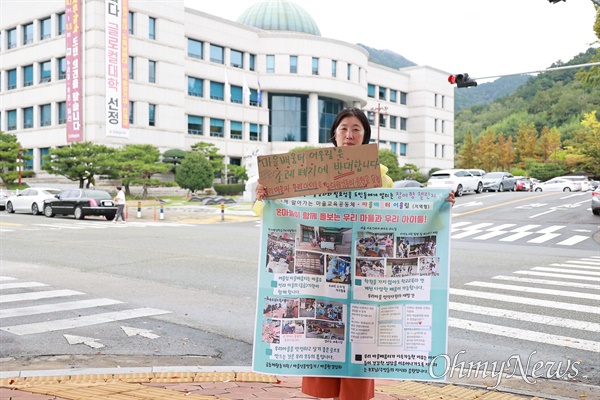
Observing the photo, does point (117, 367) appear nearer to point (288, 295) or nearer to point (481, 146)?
point (288, 295)

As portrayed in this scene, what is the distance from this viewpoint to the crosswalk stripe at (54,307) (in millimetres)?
7559

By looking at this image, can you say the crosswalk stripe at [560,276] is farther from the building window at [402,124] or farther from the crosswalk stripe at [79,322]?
the building window at [402,124]

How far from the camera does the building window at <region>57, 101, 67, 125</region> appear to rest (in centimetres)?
5119

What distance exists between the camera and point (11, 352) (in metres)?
5.82

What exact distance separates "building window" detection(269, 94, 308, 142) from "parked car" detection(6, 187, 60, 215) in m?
36.7

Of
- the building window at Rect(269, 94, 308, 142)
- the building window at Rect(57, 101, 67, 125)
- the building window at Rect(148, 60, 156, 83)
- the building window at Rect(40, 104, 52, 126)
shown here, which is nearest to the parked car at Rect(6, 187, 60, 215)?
the building window at Rect(57, 101, 67, 125)

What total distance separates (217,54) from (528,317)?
56.6 m

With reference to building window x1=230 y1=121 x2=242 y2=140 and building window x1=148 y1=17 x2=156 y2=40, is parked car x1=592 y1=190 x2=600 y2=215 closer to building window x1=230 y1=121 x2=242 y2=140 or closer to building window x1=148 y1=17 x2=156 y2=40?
building window x1=148 y1=17 x2=156 y2=40

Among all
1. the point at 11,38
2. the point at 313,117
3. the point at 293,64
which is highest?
the point at 11,38

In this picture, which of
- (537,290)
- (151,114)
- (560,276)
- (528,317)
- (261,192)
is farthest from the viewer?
(151,114)

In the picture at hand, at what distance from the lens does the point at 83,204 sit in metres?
28.0

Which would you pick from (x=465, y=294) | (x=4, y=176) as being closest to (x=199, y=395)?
(x=465, y=294)

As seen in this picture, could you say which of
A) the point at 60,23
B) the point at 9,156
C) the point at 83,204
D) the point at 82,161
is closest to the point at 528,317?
the point at 83,204

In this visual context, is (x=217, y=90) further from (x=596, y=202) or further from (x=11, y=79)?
(x=596, y=202)
